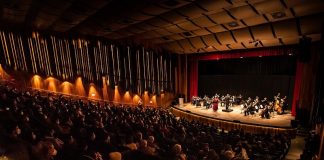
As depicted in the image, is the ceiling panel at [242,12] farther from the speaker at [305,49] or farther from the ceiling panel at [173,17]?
the speaker at [305,49]

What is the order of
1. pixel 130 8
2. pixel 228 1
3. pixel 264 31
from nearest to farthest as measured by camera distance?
pixel 228 1 < pixel 130 8 < pixel 264 31

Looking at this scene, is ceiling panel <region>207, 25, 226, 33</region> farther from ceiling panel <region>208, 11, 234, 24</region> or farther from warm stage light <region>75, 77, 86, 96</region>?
warm stage light <region>75, 77, 86, 96</region>

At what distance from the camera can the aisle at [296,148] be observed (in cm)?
686

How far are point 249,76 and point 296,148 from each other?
7613 millimetres

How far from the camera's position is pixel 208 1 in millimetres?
6266

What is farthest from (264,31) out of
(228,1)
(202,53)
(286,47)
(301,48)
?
(202,53)

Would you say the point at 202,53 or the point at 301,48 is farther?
the point at 202,53

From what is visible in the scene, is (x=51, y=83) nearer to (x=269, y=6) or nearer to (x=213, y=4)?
(x=213, y=4)

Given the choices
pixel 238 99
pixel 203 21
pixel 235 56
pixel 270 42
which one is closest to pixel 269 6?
pixel 203 21

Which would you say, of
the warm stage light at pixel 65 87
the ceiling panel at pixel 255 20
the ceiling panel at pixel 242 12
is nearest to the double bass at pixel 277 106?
the ceiling panel at pixel 255 20

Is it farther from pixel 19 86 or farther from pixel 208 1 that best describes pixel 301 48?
pixel 19 86

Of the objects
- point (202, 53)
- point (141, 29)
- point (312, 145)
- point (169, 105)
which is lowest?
point (169, 105)

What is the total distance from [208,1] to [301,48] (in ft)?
13.2

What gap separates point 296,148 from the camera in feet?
25.3
